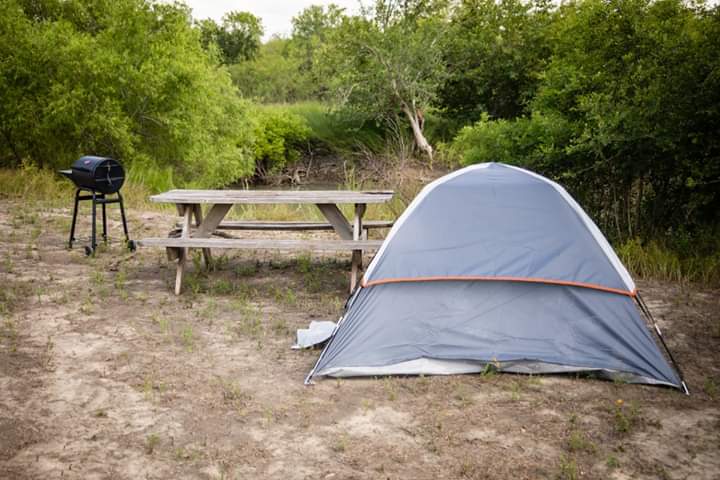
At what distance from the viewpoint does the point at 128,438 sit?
376cm

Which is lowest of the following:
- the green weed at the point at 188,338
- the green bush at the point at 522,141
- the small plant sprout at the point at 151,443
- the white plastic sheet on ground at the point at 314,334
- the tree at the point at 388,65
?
the small plant sprout at the point at 151,443

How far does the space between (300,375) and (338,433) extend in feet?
3.06

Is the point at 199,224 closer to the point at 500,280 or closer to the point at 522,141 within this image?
the point at 500,280

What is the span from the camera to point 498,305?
477 centimetres

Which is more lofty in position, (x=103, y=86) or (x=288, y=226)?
(x=103, y=86)

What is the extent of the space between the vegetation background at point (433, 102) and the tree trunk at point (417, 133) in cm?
7

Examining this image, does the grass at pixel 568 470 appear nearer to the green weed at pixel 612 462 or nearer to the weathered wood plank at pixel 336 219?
the green weed at pixel 612 462

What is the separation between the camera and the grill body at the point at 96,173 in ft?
25.6

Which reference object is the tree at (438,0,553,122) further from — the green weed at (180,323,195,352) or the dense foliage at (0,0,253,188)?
the green weed at (180,323,195,352)

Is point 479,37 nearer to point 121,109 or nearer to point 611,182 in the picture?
point 121,109

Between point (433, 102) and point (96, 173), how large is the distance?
17.9 meters

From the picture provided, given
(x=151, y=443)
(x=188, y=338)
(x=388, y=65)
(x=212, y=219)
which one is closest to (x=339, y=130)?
(x=388, y=65)

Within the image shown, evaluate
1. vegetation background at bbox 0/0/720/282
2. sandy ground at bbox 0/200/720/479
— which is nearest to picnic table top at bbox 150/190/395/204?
sandy ground at bbox 0/200/720/479

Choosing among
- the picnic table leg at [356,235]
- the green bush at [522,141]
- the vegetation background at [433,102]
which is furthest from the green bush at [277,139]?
the picnic table leg at [356,235]
